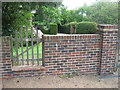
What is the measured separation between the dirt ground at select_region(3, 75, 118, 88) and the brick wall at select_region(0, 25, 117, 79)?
169 millimetres

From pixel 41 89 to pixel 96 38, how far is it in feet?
6.40

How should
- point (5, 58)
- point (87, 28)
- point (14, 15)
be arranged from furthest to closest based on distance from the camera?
point (87, 28) → point (5, 58) → point (14, 15)

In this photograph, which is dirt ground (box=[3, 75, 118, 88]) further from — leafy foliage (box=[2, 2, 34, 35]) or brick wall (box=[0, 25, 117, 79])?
leafy foliage (box=[2, 2, 34, 35])

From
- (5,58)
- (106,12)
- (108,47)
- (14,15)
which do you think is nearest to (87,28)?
(106,12)

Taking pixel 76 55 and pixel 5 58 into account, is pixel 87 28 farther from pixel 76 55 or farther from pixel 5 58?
pixel 5 58

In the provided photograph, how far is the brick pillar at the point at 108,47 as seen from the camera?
155 inches

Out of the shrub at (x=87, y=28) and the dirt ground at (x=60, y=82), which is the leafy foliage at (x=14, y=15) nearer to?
→ the dirt ground at (x=60, y=82)

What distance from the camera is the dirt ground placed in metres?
3.52

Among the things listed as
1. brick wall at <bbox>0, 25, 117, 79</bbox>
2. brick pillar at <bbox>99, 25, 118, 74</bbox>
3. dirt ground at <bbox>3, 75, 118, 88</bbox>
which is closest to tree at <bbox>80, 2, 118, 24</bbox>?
brick pillar at <bbox>99, 25, 118, 74</bbox>

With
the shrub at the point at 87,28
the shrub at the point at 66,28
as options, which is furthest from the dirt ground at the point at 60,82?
the shrub at the point at 66,28

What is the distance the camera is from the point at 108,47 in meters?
4.02

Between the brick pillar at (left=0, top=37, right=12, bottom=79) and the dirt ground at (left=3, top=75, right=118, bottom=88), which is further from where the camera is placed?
the brick pillar at (left=0, top=37, right=12, bottom=79)

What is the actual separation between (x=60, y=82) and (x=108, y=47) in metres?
1.59

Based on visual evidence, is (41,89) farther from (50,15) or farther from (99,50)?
(50,15)
